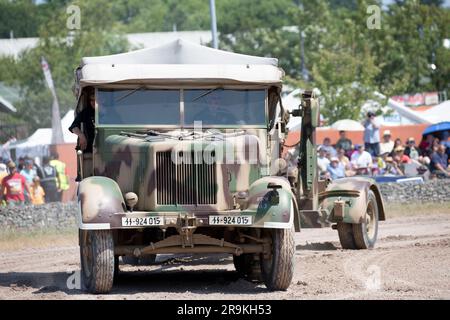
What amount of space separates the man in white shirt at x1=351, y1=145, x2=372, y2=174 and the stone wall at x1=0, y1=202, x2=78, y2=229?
727 cm

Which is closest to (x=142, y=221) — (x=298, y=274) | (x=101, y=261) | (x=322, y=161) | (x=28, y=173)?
(x=101, y=261)

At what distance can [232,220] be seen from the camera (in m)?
12.7

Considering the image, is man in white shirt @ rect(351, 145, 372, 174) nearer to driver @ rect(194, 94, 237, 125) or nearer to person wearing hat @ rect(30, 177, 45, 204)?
person wearing hat @ rect(30, 177, 45, 204)

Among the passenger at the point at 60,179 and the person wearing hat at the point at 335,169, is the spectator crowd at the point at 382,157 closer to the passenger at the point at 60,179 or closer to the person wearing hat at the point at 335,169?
the person wearing hat at the point at 335,169

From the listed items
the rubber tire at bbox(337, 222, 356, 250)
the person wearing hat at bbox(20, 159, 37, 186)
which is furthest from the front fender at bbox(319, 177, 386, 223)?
the person wearing hat at bbox(20, 159, 37, 186)

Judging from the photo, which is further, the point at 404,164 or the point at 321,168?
the point at 404,164

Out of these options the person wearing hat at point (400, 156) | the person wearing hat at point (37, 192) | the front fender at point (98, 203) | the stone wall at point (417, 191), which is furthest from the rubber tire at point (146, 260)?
the person wearing hat at point (400, 156)

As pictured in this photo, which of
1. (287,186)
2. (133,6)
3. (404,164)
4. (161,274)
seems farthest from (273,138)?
(133,6)

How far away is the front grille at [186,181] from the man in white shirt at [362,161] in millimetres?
14714

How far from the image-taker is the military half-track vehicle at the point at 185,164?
1271cm

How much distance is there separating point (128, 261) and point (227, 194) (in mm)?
4479

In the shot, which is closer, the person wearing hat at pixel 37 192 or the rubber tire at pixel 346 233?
the rubber tire at pixel 346 233

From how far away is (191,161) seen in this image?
42.2 ft

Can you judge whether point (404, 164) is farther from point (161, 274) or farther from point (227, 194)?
point (227, 194)
